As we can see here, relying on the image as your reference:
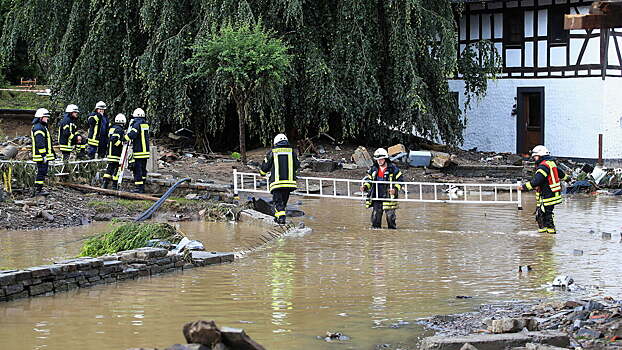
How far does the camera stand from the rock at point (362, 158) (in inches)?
1088

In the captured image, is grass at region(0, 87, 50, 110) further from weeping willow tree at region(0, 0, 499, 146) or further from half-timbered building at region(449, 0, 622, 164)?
half-timbered building at region(449, 0, 622, 164)

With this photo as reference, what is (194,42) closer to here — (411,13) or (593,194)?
(411,13)

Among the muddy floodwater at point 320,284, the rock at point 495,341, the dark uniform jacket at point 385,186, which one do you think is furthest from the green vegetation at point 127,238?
the rock at point 495,341

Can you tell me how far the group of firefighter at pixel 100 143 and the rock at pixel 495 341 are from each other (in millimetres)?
13224

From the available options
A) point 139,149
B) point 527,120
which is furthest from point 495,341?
point 527,120

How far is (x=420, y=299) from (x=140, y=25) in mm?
20354

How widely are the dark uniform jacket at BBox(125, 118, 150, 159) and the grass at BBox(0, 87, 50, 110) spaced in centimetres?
1860

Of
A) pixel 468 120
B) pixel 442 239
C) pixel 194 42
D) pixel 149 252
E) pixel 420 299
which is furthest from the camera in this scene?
pixel 468 120

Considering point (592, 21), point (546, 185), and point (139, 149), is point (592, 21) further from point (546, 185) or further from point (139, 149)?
point (139, 149)

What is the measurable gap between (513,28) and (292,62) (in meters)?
9.21

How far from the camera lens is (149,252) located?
12.2 meters

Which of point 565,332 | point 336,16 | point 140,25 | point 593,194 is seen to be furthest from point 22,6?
point 565,332

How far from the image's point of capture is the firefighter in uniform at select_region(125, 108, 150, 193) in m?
20.7

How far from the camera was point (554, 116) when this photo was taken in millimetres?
32000
